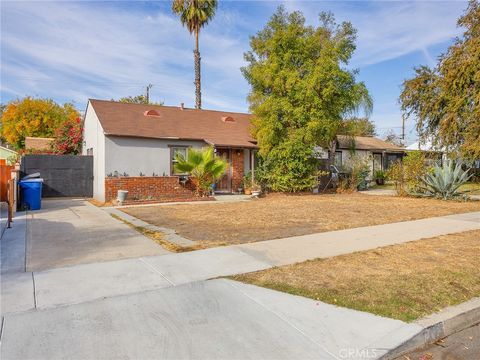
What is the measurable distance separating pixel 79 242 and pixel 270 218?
17.6 ft

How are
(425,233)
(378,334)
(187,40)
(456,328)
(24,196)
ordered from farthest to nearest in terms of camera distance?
1. (187,40)
2. (24,196)
3. (425,233)
4. (456,328)
5. (378,334)

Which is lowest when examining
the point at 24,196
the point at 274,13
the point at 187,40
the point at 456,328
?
the point at 456,328

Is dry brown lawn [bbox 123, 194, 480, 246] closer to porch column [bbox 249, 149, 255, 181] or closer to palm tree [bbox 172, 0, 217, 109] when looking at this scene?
porch column [bbox 249, 149, 255, 181]

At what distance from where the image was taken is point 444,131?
1761 centimetres

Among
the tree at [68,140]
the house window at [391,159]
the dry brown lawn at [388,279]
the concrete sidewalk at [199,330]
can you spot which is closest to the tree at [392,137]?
the house window at [391,159]

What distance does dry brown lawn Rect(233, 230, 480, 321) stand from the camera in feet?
13.7

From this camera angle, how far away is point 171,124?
18.9 metres

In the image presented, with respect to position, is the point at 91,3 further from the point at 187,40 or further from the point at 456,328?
the point at 187,40

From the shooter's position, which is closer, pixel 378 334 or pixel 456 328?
pixel 378 334

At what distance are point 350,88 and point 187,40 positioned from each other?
15629mm

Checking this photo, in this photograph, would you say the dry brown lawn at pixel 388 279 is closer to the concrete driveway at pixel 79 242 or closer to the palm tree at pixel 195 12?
the concrete driveway at pixel 79 242

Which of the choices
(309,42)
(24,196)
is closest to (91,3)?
(24,196)

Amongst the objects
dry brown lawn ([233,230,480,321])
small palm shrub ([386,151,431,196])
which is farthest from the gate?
small palm shrub ([386,151,431,196])

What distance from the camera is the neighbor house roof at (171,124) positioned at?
55.7ft
